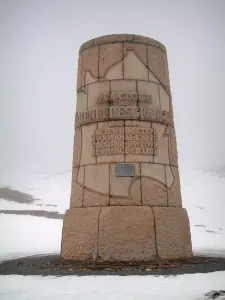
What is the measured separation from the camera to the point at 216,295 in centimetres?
396

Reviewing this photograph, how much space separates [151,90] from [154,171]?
1.86 m

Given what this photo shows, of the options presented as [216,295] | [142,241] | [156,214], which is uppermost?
[156,214]

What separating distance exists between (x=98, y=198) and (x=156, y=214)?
124 centimetres

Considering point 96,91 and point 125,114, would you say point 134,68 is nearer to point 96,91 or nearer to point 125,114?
point 96,91

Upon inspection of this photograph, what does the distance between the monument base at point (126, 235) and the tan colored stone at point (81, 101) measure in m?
2.39

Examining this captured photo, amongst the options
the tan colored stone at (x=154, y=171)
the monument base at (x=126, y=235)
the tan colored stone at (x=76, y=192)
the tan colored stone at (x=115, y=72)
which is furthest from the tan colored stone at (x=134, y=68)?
the monument base at (x=126, y=235)

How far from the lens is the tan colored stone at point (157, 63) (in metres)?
8.32

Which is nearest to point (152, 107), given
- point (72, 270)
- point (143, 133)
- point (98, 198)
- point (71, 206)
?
point (143, 133)

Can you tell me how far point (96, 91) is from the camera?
8.15 meters

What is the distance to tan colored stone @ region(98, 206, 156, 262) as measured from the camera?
6.81 metres

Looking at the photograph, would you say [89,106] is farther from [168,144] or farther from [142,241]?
[142,241]

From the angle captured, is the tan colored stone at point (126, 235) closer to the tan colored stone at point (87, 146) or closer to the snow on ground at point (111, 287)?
the tan colored stone at point (87, 146)

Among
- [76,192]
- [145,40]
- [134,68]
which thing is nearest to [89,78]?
[134,68]

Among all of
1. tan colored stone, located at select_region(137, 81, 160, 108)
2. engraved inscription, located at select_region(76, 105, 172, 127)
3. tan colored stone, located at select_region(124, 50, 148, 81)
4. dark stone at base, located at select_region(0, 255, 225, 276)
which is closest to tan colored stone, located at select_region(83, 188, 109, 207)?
dark stone at base, located at select_region(0, 255, 225, 276)
